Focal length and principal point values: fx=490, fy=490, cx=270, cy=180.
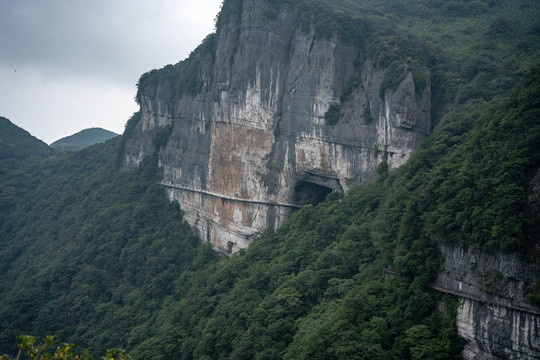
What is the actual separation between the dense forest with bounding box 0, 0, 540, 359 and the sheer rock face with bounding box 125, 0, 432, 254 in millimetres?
1164

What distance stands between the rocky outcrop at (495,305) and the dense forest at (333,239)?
1.27 feet

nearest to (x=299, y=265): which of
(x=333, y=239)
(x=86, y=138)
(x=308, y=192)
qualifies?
(x=333, y=239)

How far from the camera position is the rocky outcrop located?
12719 mm

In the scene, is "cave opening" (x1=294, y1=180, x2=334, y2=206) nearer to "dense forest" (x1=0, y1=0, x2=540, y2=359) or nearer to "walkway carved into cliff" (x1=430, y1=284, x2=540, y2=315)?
"dense forest" (x1=0, y1=0, x2=540, y2=359)

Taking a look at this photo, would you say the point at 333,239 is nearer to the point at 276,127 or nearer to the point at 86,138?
the point at 276,127

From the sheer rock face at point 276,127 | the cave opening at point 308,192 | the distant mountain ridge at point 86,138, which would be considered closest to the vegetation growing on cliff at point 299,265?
the sheer rock face at point 276,127

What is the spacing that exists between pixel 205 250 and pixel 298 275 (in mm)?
14115

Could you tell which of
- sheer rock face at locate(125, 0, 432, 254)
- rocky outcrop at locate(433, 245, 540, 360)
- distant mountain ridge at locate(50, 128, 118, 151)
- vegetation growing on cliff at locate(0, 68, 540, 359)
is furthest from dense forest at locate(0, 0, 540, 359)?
distant mountain ridge at locate(50, 128, 118, 151)

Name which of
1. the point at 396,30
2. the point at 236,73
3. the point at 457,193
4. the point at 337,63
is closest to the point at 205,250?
the point at 236,73

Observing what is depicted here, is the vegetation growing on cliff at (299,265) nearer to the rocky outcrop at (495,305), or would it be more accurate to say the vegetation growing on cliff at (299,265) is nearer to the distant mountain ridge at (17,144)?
the rocky outcrop at (495,305)

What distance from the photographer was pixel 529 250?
42.4ft

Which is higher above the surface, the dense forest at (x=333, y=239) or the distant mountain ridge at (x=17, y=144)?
the distant mountain ridge at (x=17, y=144)

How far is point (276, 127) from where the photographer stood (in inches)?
1217

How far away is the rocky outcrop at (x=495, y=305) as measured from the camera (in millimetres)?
12719
